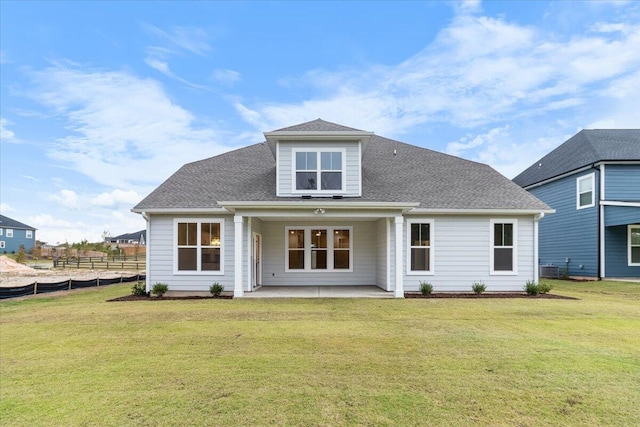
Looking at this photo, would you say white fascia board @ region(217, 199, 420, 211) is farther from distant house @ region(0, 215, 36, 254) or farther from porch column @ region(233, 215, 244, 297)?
distant house @ region(0, 215, 36, 254)

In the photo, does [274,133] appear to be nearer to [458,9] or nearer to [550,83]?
[458,9]

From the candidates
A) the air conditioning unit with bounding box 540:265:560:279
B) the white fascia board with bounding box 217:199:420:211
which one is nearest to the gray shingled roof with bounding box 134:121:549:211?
the white fascia board with bounding box 217:199:420:211

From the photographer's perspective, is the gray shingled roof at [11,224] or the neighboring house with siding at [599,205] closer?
the neighboring house with siding at [599,205]

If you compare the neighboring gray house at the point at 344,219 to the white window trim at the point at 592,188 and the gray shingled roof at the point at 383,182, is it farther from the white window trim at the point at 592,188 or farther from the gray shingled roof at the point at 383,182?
the white window trim at the point at 592,188

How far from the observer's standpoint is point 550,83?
18.2 m

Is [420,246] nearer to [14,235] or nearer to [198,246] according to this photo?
[198,246]

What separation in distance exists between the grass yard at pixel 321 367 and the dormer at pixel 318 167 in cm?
453

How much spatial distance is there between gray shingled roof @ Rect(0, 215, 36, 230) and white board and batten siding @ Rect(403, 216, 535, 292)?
198 feet

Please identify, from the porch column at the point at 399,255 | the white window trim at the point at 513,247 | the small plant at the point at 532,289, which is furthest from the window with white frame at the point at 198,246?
the small plant at the point at 532,289

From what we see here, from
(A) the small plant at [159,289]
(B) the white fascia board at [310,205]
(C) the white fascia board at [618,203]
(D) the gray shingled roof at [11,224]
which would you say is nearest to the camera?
(B) the white fascia board at [310,205]

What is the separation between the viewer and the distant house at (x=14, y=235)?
161 ft

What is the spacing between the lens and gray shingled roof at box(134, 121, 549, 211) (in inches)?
462

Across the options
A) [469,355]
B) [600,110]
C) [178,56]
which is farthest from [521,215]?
[178,56]

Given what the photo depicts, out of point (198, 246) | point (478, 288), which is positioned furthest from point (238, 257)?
point (478, 288)
